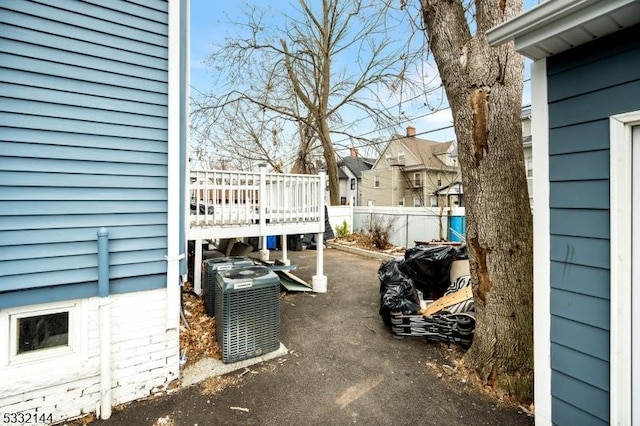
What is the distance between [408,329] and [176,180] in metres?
3.10

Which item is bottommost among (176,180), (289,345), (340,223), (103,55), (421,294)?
(289,345)

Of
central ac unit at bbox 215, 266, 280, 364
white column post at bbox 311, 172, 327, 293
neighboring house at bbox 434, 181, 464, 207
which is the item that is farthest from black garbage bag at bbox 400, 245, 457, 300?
neighboring house at bbox 434, 181, 464, 207

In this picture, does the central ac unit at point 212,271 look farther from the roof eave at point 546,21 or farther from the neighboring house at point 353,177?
the neighboring house at point 353,177

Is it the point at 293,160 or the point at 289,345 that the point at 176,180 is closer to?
the point at 289,345

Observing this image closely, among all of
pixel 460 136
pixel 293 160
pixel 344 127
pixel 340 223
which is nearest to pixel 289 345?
pixel 460 136

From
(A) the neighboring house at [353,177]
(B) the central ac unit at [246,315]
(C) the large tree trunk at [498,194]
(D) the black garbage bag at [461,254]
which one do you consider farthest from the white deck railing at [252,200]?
(A) the neighboring house at [353,177]

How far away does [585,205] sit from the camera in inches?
70.3

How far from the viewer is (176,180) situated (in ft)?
8.85

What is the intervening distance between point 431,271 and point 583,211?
3288 millimetres

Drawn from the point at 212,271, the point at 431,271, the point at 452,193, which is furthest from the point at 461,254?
the point at 452,193

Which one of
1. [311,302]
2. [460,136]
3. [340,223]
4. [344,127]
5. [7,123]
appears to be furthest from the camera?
[344,127]

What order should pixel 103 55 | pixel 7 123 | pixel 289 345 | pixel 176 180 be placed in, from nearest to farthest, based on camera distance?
pixel 7 123 < pixel 103 55 < pixel 176 180 < pixel 289 345

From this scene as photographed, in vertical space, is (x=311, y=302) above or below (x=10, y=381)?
below

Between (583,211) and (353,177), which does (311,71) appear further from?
(353,177)
